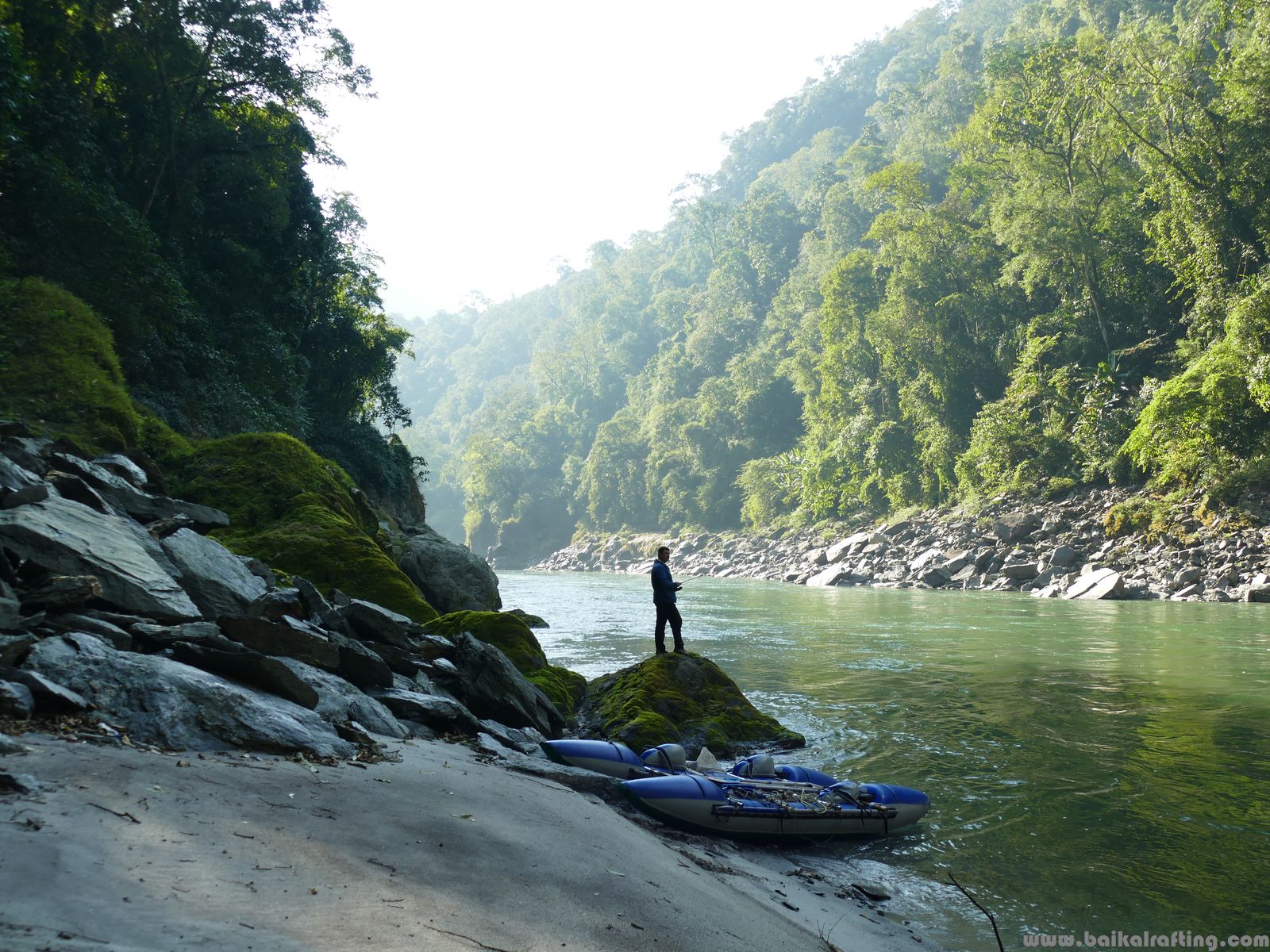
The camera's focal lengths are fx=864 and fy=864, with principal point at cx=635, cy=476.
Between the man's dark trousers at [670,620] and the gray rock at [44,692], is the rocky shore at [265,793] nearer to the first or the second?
the gray rock at [44,692]

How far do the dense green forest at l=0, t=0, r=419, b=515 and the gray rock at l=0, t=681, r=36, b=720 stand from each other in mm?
7374

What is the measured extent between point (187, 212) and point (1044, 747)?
64.2ft

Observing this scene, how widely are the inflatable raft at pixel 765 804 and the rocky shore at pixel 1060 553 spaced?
19780mm

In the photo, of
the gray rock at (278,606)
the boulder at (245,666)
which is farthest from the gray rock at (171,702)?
the gray rock at (278,606)

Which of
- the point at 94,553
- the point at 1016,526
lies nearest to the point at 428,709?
the point at 94,553

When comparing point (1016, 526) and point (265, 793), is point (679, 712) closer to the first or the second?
point (265, 793)

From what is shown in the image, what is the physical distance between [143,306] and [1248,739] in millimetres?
17020

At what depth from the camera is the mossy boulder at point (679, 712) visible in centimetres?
884

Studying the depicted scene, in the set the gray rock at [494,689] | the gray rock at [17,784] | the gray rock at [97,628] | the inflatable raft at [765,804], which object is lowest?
the inflatable raft at [765,804]

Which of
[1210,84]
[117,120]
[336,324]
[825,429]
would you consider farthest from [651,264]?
[117,120]

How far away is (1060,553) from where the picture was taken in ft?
91.6

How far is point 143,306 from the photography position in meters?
15.1

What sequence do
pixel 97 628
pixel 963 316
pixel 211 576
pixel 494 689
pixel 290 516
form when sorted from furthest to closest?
pixel 963 316
pixel 290 516
pixel 494 689
pixel 211 576
pixel 97 628

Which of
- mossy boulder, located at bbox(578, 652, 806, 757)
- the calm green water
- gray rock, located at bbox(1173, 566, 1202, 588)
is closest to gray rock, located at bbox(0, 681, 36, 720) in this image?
the calm green water
